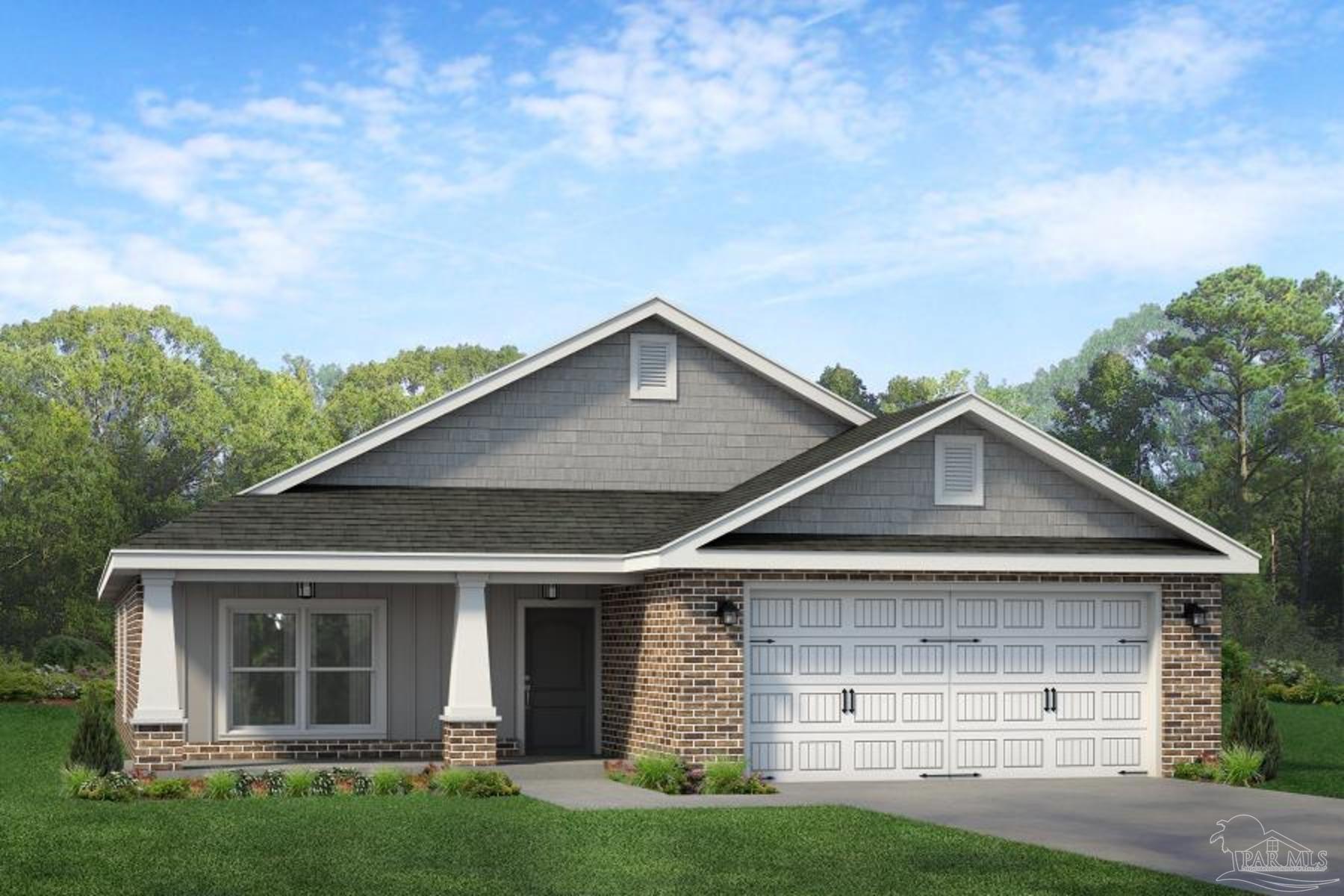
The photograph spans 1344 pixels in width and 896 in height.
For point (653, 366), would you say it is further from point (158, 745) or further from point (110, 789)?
point (110, 789)

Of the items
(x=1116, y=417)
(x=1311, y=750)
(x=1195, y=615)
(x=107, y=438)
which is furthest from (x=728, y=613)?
(x=1116, y=417)

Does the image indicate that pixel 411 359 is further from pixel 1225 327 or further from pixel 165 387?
pixel 1225 327

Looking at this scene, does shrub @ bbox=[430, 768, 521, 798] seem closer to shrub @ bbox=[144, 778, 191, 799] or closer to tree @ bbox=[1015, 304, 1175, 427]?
shrub @ bbox=[144, 778, 191, 799]

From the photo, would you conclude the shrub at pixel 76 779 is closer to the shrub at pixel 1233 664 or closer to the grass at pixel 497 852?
the grass at pixel 497 852

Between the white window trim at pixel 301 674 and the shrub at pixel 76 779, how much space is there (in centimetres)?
449

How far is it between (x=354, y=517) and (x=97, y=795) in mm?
5676

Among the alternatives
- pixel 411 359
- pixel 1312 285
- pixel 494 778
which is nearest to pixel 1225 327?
pixel 1312 285

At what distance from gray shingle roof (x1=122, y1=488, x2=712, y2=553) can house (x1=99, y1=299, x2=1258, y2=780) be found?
0.06 metres

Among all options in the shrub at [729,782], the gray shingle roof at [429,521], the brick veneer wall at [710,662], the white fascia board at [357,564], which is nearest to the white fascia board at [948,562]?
the brick veneer wall at [710,662]

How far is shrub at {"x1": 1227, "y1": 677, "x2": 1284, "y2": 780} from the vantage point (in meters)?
22.8

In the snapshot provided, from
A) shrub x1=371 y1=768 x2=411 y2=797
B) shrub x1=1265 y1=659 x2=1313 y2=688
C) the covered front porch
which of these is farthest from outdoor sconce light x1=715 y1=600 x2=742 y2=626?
shrub x1=1265 y1=659 x2=1313 y2=688

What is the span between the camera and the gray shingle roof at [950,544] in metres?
22.2

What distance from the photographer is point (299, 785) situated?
66.0ft

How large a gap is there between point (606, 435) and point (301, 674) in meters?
5.60
